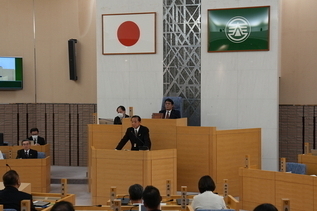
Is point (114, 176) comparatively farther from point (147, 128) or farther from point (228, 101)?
point (228, 101)

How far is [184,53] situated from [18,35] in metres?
5.32

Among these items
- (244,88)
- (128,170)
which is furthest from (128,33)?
(128,170)

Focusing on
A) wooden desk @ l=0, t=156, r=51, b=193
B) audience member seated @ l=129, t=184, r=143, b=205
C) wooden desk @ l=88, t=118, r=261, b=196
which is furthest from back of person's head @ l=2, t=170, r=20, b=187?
wooden desk @ l=88, t=118, r=261, b=196

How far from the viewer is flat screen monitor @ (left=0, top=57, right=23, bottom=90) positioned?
14922 mm

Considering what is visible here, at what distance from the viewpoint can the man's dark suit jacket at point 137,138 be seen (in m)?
10.3

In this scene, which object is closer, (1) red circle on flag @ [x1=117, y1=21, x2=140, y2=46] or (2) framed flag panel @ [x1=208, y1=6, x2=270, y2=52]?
(2) framed flag panel @ [x1=208, y1=6, x2=270, y2=52]

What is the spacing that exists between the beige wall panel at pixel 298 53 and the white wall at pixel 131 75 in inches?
126

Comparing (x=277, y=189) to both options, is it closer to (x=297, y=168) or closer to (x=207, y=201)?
(x=297, y=168)

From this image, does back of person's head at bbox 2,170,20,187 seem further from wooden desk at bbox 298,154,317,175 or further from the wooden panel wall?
wooden desk at bbox 298,154,317,175

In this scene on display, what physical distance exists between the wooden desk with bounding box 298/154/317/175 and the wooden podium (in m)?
2.61

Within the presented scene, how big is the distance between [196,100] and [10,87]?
5.63m

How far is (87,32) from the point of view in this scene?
1502 cm

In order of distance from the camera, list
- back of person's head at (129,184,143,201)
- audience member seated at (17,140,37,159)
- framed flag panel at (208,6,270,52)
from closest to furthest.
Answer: back of person's head at (129,184,143,201) < audience member seated at (17,140,37,159) < framed flag panel at (208,6,270,52)

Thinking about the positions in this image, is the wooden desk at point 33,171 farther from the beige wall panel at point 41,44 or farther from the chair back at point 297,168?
the chair back at point 297,168
